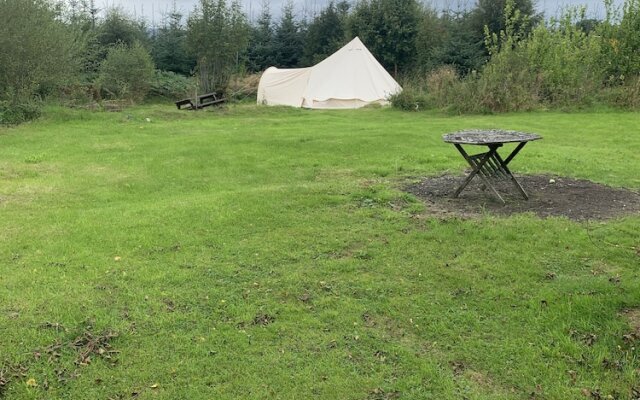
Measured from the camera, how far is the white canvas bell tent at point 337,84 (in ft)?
68.9

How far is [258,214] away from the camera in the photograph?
237 inches

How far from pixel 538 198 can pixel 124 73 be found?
19.3 meters

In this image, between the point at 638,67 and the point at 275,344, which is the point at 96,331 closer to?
the point at 275,344

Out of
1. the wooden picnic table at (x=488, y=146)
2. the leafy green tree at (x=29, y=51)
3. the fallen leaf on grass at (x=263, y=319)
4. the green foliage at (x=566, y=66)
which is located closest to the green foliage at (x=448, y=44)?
the green foliage at (x=566, y=66)

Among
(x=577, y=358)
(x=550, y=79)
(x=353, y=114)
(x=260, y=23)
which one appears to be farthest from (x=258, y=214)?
(x=260, y=23)

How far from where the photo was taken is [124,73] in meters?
21.7

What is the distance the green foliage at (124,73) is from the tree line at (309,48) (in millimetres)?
42

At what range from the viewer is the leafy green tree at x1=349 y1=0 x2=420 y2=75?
26531 millimetres

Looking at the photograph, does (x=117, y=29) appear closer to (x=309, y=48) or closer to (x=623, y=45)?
(x=309, y=48)

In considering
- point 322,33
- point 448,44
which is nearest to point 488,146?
point 448,44

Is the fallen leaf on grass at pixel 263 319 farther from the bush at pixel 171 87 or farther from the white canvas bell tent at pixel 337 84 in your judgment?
the bush at pixel 171 87

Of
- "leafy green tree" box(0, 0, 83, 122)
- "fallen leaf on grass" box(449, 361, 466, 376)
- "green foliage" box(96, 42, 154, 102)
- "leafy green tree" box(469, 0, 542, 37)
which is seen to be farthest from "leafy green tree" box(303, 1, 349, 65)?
"fallen leaf on grass" box(449, 361, 466, 376)

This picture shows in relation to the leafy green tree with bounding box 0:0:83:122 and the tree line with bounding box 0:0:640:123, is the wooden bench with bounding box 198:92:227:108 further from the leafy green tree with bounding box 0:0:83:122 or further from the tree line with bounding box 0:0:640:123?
the leafy green tree with bounding box 0:0:83:122

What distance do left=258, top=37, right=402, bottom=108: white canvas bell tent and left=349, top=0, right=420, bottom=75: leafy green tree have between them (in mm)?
5005
